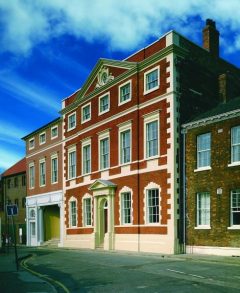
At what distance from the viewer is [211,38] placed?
30.2m

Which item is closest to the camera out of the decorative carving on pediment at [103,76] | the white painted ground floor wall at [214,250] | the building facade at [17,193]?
the white painted ground floor wall at [214,250]

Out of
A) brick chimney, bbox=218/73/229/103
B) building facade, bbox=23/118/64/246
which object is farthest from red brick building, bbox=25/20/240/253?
building facade, bbox=23/118/64/246

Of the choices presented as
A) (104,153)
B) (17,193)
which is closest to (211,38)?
(104,153)

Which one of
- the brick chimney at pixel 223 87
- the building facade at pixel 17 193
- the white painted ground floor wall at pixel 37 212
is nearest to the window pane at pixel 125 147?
the brick chimney at pixel 223 87

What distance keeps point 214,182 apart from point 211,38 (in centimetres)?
1215

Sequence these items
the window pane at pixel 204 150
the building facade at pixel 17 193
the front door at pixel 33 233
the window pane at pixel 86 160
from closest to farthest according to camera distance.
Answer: the window pane at pixel 204 150, the window pane at pixel 86 160, the front door at pixel 33 233, the building facade at pixel 17 193

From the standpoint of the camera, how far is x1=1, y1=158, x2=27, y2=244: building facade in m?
50.1

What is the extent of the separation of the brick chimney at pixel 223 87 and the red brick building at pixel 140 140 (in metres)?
0.54

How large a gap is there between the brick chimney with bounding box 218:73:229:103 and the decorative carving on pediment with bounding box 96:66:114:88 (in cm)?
789

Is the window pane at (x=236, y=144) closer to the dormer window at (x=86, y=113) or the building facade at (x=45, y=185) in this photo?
the dormer window at (x=86, y=113)

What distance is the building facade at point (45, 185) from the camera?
130 feet

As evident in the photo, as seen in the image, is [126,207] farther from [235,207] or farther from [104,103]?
[235,207]

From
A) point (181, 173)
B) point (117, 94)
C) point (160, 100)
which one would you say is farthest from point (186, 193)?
point (117, 94)

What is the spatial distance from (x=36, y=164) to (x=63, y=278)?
96.9 feet
